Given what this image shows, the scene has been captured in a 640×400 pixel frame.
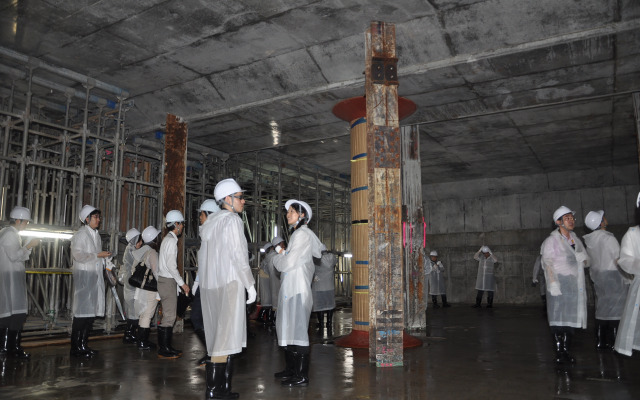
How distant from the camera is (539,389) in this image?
4.63m

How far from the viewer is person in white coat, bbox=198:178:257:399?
4.29m

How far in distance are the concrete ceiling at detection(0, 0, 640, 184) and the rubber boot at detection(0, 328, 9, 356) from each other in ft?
14.4

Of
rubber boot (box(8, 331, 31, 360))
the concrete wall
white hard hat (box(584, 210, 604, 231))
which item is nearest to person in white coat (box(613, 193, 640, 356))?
white hard hat (box(584, 210, 604, 231))

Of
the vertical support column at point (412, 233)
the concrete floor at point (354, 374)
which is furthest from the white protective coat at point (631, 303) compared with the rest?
the vertical support column at point (412, 233)

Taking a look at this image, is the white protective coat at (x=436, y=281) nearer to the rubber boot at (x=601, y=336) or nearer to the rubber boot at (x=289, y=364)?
the rubber boot at (x=601, y=336)

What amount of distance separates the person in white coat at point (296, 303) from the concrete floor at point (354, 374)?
0.22 metres

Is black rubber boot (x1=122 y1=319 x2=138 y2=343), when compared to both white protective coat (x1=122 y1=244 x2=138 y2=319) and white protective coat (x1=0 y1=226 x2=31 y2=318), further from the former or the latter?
white protective coat (x1=0 y1=226 x2=31 y2=318)

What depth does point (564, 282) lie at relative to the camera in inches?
241

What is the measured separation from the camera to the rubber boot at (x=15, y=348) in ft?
21.3

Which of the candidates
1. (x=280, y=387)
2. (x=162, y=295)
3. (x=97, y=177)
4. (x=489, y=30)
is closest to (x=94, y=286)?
(x=162, y=295)

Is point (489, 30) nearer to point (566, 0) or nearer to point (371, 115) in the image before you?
point (566, 0)

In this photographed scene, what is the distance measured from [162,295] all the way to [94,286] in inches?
44.9

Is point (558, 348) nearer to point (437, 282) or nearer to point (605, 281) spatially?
point (605, 281)

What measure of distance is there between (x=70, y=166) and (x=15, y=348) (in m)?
5.65
